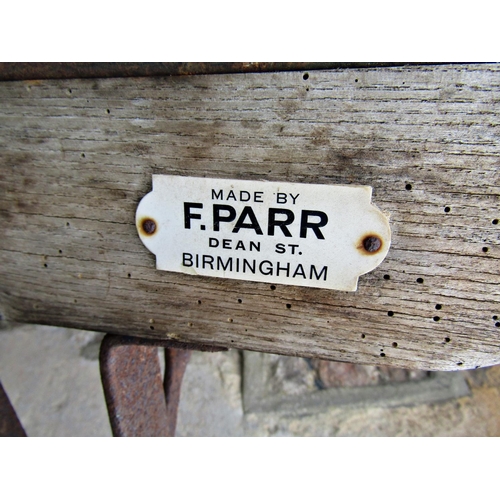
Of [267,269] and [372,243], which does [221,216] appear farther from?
[372,243]

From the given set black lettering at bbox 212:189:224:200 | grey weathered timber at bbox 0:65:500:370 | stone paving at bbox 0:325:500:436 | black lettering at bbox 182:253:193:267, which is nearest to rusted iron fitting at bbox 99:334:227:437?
grey weathered timber at bbox 0:65:500:370

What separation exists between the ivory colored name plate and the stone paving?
0.97 metres

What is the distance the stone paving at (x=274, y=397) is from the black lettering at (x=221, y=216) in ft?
3.35

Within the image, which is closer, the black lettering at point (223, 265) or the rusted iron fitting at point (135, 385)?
the black lettering at point (223, 265)

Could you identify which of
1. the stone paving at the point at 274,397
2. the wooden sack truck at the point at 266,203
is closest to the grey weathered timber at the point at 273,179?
the wooden sack truck at the point at 266,203

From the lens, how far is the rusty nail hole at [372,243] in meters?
0.55

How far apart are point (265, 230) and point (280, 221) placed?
0.02m

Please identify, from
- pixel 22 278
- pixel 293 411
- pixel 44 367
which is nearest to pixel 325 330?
pixel 22 278

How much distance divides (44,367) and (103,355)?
1.04m

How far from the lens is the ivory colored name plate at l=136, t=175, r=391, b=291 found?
1.80 feet

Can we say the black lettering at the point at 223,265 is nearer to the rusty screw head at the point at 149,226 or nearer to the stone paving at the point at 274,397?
the rusty screw head at the point at 149,226

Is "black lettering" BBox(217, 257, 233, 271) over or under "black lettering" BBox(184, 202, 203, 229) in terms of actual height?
under

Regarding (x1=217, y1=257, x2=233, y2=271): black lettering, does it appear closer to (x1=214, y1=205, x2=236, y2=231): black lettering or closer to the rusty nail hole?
(x1=214, y1=205, x2=236, y2=231): black lettering

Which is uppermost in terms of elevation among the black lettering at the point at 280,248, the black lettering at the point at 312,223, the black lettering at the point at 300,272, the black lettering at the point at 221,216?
the black lettering at the point at 221,216
